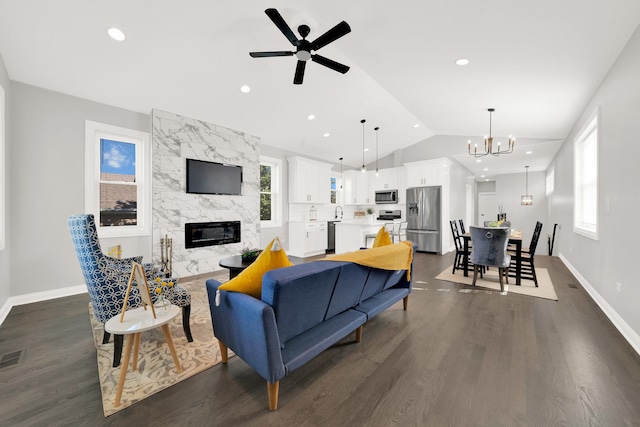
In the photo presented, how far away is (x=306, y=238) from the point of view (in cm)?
648

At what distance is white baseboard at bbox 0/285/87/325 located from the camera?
2.95 m

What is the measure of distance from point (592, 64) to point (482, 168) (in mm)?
6805

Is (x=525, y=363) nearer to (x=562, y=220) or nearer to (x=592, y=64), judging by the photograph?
(x=592, y=64)

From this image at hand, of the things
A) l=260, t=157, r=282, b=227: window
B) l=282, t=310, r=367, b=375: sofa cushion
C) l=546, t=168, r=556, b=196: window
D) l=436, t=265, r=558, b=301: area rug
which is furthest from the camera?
l=546, t=168, r=556, b=196: window

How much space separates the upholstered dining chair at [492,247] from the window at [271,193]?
4.30 meters

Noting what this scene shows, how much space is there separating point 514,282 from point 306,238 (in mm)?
4197

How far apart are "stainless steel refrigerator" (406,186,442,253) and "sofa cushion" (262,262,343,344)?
19.1 feet

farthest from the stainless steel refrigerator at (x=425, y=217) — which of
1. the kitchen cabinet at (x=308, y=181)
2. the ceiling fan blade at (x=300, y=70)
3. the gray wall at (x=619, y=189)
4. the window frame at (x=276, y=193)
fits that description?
the ceiling fan blade at (x=300, y=70)

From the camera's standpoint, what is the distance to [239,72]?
377cm

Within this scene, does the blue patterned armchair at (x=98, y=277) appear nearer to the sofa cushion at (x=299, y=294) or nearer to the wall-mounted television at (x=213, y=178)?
the sofa cushion at (x=299, y=294)

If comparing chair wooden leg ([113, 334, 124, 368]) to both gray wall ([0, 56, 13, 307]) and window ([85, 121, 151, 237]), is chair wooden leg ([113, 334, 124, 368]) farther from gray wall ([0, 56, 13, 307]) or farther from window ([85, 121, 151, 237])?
window ([85, 121, 151, 237])

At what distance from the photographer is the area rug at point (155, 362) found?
169cm

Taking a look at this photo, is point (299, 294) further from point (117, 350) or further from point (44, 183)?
point (44, 183)

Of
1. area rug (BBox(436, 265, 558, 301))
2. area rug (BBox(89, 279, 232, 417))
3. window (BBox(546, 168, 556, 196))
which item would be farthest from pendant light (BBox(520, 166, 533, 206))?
area rug (BBox(89, 279, 232, 417))
